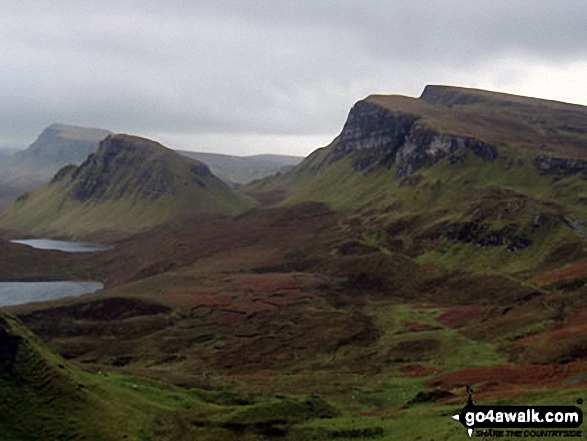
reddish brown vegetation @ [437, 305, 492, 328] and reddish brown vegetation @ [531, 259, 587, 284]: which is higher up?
reddish brown vegetation @ [531, 259, 587, 284]

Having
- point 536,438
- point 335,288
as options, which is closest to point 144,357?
point 335,288

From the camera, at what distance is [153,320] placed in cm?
13600

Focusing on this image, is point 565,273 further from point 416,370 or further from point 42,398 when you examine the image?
point 42,398

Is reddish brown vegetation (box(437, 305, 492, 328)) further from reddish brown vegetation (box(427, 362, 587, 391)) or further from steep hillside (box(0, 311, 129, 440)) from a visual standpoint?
steep hillside (box(0, 311, 129, 440))

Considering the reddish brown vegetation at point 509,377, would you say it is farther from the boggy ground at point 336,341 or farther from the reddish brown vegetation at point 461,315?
the reddish brown vegetation at point 461,315

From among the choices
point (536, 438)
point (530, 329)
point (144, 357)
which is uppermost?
point (536, 438)

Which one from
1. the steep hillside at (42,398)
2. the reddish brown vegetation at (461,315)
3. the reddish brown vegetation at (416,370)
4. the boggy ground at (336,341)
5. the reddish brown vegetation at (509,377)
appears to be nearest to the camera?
the steep hillside at (42,398)

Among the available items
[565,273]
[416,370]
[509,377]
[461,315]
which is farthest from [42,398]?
[565,273]

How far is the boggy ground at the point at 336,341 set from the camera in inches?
2147

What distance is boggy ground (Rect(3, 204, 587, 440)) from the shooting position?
2147 inches

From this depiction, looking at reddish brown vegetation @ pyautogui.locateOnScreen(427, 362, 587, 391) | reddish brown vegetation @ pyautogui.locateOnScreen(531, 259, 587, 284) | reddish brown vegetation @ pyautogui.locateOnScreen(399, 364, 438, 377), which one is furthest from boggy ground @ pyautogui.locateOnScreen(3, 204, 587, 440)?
reddish brown vegetation @ pyautogui.locateOnScreen(531, 259, 587, 284)

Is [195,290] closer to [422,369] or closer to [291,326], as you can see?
[291,326]

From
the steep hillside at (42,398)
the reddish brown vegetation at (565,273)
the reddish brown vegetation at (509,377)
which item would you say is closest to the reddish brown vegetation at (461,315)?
the reddish brown vegetation at (565,273)

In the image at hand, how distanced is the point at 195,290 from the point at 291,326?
148 ft
